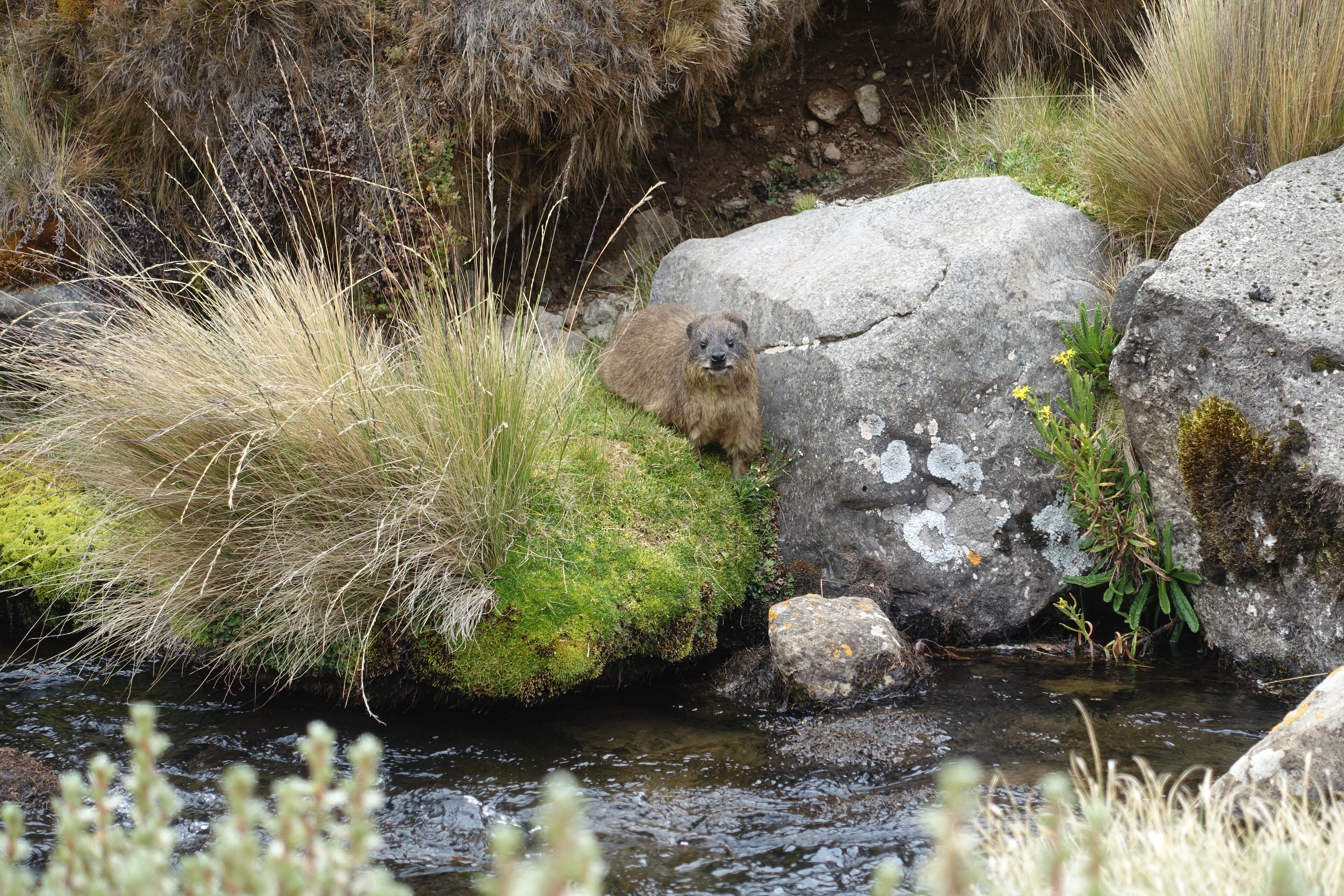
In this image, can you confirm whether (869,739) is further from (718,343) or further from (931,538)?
(718,343)

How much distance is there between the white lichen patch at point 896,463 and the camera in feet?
17.6

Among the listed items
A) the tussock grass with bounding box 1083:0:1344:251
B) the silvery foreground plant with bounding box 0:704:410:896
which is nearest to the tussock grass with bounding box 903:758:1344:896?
the silvery foreground plant with bounding box 0:704:410:896

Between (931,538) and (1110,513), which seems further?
(931,538)

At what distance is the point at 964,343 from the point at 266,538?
362cm

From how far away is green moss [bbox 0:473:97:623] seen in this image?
5.35 m

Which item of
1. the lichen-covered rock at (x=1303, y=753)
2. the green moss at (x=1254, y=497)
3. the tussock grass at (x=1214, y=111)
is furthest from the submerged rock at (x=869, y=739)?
the tussock grass at (x=1214, y=111)

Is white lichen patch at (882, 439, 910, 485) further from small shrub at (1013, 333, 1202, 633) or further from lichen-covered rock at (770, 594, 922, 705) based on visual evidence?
lichen-covered rock at (770, 594, 922, 705)

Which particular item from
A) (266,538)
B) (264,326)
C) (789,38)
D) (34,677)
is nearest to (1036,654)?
(266,538)

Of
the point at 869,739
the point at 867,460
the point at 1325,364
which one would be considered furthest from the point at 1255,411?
the point at 869,739

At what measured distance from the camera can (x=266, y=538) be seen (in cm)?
458

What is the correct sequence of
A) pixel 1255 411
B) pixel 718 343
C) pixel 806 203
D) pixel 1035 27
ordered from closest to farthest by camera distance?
pixel 1255 411 < pixel 718 343 < pixel 806 203 < pixel 1035 27

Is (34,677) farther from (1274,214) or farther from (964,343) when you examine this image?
(1274,214)

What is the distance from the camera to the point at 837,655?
460 cm

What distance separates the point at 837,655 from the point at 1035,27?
5.70 metres
